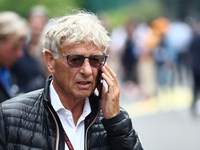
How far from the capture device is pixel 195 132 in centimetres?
954

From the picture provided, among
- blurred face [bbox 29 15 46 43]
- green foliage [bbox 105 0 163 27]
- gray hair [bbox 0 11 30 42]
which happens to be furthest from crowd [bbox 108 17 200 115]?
green foliage [bbox 105 0 163 27]

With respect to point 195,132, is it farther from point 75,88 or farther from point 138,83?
point 75,88

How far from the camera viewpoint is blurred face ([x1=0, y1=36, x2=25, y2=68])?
14.8 feet

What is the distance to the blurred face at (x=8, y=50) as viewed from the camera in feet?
14.8

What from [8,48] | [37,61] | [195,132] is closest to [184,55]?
[195,132]

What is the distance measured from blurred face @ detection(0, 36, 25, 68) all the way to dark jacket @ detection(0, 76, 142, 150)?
1590 mm

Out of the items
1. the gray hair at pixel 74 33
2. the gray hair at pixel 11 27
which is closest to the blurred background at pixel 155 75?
the gray hair at pixel 74 33

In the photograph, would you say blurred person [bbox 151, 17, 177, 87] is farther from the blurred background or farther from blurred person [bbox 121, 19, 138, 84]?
blurred person [bbox 121, 19, 138, 84]

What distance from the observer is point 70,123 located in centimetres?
295

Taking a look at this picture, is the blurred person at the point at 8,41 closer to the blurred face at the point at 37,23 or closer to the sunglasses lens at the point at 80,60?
the sunglasses lens at the point at 80,60

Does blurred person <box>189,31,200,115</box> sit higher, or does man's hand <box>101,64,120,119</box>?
blurred person <box>189,31,200,115</box>

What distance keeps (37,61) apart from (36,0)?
31.7m

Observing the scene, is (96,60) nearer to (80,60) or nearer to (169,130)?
(80,60)

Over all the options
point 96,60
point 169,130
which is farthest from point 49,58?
point 169,130
